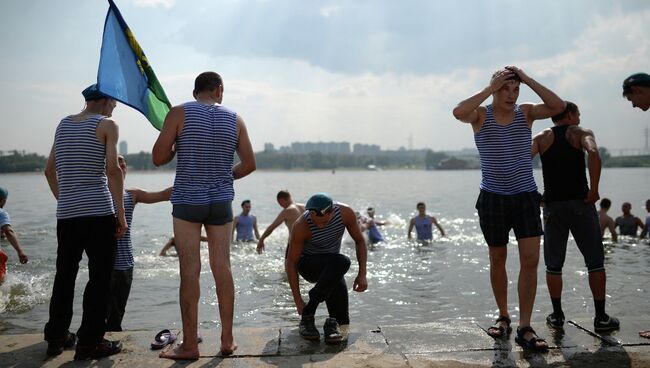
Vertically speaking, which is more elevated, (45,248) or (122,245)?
(122,245)

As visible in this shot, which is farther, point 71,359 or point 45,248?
point 45,248

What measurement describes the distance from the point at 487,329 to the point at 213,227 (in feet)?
8.56

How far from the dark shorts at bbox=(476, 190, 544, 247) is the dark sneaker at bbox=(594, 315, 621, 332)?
3.21 ft

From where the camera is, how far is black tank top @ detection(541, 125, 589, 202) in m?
5.33

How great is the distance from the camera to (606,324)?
4996mm

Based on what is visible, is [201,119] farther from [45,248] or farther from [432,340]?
[45,248]

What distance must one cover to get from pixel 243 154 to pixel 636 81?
3.55 metres

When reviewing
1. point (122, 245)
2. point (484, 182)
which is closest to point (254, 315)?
point (122, 245)

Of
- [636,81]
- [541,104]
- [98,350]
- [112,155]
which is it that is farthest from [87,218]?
[636,81]

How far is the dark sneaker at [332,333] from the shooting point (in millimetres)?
4766

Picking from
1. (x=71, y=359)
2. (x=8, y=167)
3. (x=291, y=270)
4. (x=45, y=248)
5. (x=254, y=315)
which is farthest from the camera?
(x=8, y=167)

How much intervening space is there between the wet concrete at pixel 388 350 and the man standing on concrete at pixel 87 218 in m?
0.21

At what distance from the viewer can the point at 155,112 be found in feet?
17.8

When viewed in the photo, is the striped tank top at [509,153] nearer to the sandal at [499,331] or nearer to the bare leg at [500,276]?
the bare leg at [500,276]
